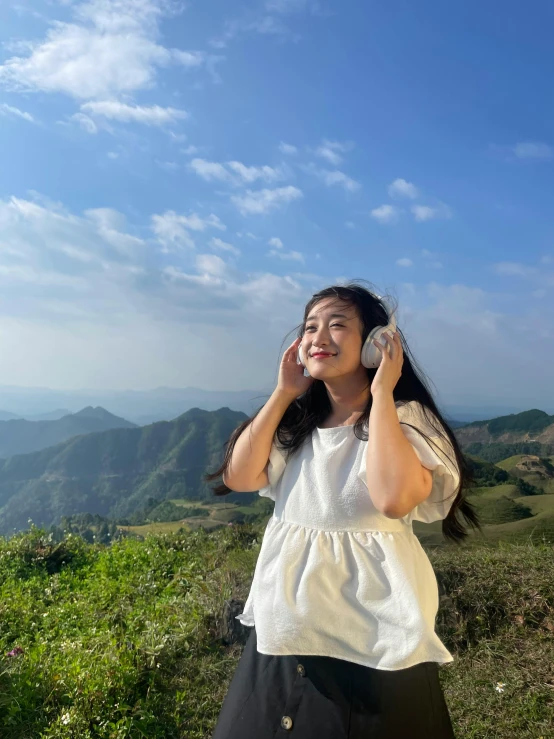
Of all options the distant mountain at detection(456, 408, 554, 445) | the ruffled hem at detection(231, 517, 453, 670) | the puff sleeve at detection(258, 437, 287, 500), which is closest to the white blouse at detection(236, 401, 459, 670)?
the ruffled hem at detection(231, 517, 453, 670)

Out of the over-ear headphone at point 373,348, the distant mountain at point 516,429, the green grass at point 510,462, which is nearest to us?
the over-ear headphone at point 373,348

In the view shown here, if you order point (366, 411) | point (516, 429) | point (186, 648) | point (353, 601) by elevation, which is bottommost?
point (186, 648)

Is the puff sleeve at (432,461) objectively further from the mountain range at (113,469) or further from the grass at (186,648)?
the mountain range at (113,469)

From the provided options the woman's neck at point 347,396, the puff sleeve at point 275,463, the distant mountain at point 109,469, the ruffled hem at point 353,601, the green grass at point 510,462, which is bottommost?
the distant mountain at point 109,469

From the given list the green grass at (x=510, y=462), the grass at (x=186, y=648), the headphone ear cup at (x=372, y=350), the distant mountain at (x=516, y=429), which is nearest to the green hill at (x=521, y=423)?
the distant mountain at (x=516, y=429)

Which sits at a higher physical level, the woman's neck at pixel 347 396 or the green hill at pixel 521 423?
the woman's neck at pixel 347 396

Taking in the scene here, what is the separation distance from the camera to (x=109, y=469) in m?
66.8

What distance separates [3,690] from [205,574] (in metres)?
2.19

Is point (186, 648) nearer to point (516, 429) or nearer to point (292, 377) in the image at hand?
point (292, 377)

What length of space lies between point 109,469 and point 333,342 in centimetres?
6886

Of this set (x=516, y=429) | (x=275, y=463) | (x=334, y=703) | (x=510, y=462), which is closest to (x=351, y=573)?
(x=334, y=703)

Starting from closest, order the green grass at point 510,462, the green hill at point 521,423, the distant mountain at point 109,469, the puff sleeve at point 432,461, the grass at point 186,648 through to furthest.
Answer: the puff sleeve at point 432,461
the grass at point 186,648
the green grass at point 510,462
the green hill at point 521,423
the distant mountain at point 109,469

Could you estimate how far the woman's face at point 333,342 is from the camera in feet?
6.22

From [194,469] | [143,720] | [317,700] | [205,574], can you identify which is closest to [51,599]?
[205,574]
